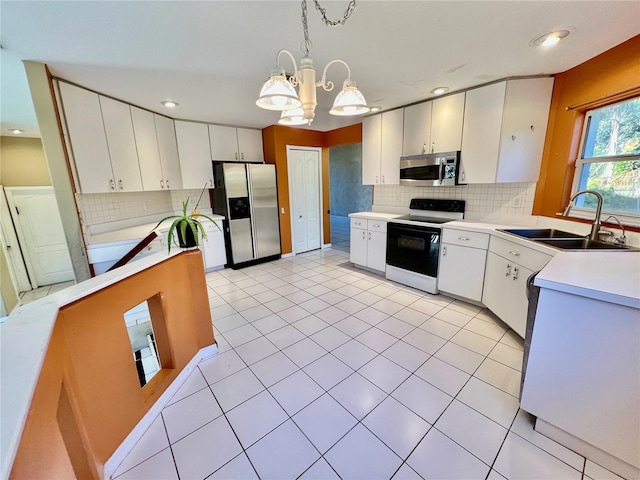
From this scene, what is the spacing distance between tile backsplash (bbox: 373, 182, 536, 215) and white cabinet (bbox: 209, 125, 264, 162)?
8.67ft

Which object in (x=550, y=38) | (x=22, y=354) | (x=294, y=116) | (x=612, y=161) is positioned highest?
(x=550, y=38)

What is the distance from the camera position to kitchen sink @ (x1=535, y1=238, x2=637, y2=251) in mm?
1874

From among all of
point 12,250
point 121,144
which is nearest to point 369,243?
point 121,144

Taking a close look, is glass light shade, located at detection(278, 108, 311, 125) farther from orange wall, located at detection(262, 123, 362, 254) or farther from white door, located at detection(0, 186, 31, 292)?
white door, located at detection(0, 186, 31, 292)

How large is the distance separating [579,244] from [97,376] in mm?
3281

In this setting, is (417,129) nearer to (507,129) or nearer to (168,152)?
(507,129)

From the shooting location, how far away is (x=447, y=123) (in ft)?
9.95

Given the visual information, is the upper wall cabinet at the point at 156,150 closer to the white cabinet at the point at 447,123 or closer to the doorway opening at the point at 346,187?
the white cabinet at the point at 447,123

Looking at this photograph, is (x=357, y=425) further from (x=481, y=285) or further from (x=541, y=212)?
(x=541, y=212)

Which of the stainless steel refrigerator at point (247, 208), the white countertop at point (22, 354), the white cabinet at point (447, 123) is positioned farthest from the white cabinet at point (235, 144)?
the white countertop at point (22, 354)

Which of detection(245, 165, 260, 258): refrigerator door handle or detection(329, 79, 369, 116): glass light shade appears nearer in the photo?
detection(329, 79, 369, 116): glass light shade

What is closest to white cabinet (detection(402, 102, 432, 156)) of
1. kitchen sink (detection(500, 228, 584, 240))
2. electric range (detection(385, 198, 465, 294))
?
electric range (detection(385, 198, 465, 294))

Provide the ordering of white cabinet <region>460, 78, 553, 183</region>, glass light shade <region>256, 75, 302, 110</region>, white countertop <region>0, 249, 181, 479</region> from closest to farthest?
white countertop <region>0, 249, 181, 479</region> < glass light shade <region>256, 75, 302, 110</region> < white cabinet <region>460, 78, 553, 183</region>

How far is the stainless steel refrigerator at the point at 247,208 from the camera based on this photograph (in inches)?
162
